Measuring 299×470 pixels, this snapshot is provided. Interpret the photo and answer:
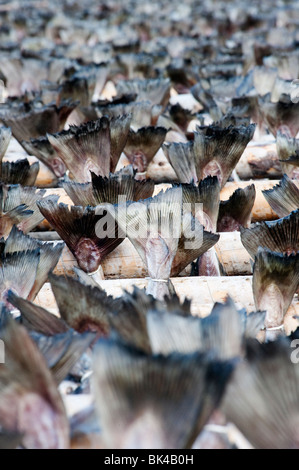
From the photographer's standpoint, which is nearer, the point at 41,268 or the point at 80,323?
the point at 80,323

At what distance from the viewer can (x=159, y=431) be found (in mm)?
594

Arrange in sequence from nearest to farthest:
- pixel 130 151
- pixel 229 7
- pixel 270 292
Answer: pixel 270 292 < pixel 130 151 < pixel 229 7

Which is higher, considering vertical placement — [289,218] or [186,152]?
[186,152]

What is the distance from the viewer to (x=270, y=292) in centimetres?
94

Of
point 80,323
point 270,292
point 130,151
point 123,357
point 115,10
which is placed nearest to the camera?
point 123,357

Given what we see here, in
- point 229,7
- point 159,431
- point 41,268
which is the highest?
point 229,7

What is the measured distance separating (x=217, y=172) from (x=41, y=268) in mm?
538

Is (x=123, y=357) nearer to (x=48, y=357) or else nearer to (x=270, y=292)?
(x=48, y=357)

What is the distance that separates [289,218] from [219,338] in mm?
397

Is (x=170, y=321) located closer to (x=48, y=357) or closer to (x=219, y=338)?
(x=219, y=338)

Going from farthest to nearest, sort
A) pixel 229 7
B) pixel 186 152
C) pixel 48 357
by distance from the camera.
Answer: pixel 229 7
pixel 186 152
pixel 48 357

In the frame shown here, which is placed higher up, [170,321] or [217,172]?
[217,172]

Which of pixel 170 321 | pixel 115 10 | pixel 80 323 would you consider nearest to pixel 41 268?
pixel 80 323

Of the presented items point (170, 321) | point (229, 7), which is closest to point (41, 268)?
point (170, 321)
